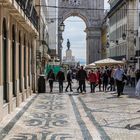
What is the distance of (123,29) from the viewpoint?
230 feet

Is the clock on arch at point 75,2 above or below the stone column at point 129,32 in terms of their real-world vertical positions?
above

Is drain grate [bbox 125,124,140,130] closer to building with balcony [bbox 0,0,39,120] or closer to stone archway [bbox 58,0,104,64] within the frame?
building with balcony [bbox 0,0,39,120]

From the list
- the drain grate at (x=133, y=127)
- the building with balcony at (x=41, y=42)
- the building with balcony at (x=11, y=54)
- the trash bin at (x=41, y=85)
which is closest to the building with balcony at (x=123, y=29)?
the building with balcony at (x=41, y=42)

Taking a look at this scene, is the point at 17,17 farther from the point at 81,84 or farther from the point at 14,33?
the point at 81,84

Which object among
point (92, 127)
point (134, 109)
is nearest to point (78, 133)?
point (92, 127)

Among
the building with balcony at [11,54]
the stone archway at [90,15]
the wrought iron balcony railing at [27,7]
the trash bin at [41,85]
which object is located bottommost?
the trash bin at [41,85]

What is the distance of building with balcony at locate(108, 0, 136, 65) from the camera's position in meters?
63.4

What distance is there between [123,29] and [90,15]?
34407mm

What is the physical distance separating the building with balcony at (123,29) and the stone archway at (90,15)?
14.3 meters

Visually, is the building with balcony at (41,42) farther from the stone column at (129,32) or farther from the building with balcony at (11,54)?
the stone column at (129,32)

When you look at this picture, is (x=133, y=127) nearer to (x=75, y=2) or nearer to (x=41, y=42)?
(x=41, y=42)

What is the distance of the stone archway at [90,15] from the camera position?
101 meters

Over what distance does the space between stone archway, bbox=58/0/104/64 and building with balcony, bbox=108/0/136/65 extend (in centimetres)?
1425

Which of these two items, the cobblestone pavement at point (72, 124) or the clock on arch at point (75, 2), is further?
the clock on arch at point (75, 2)
